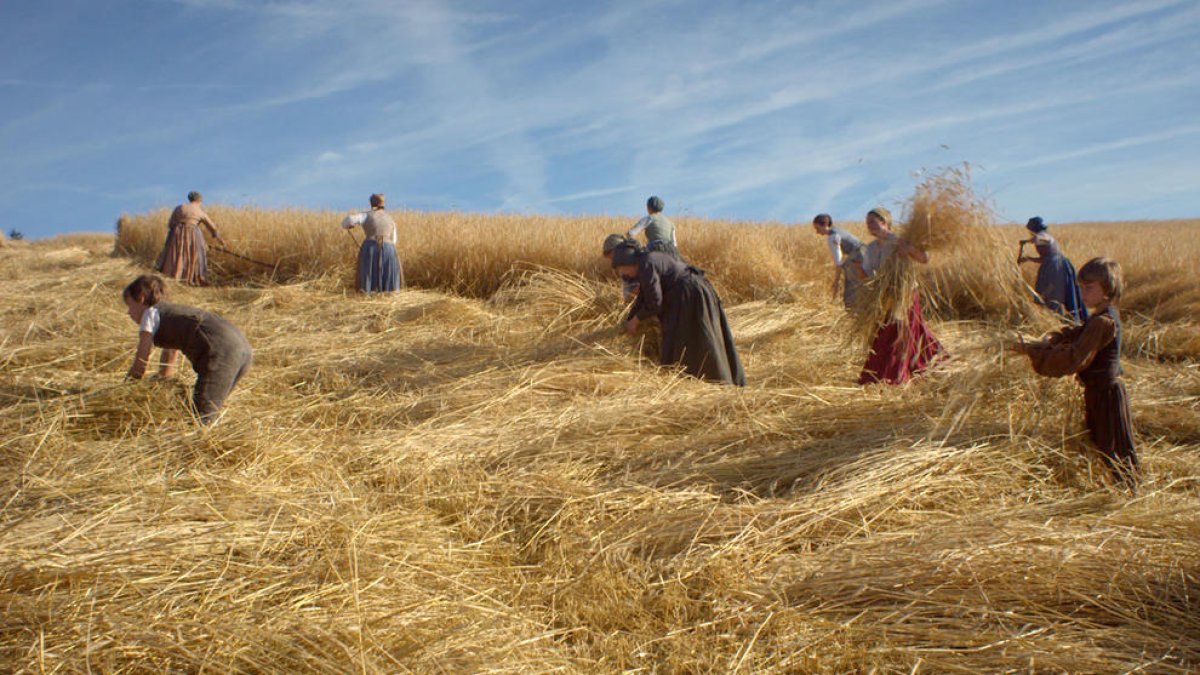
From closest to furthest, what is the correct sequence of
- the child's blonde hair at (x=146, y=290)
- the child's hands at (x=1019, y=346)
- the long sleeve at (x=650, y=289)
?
the child's hands at (x=1019, y=346) → the child's blonde hair at (x=146, y=290) → the long sleeve at (x=650, y=289)

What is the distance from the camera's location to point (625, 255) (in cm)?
502

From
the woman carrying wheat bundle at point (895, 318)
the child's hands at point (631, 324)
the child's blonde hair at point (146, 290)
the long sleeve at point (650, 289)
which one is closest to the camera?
the child's blonde hair at point (146, 290)

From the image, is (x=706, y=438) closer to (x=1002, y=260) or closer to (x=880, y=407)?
(x=880, y=407)

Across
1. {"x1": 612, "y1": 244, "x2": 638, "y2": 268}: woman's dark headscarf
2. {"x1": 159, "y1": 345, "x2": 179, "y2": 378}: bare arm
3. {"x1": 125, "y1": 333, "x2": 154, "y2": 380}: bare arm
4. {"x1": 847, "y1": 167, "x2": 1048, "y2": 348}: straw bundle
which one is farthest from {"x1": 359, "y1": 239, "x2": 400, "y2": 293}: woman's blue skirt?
{"x1": 847, "y1": 167, "x2": 1048, "y2": 348}: straw bundle

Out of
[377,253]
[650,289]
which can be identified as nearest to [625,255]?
[650,289]

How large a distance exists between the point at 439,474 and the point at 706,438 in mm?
1195

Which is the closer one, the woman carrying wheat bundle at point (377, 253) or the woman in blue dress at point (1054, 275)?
the woman in blue dress at point (1054, 275)

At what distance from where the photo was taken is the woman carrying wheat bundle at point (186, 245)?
33.9 ft

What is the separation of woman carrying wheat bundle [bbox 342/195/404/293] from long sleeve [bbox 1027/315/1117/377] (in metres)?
7.27

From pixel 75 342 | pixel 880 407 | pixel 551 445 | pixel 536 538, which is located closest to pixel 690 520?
pixel 536 538

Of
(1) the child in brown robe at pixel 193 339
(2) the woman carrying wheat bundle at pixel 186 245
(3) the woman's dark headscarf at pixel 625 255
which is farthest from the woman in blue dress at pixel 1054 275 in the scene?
(2) the woman carrying wheat bundle at pixel 186 245

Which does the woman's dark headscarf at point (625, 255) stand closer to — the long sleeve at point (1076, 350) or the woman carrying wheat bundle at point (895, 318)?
the woman carrying wheat bundle at point (895, 318)

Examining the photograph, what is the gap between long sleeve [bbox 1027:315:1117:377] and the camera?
2914 millimetres

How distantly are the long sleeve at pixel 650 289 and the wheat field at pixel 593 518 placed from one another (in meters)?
0.38
